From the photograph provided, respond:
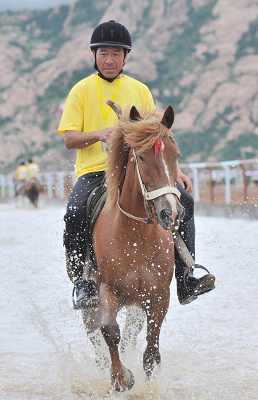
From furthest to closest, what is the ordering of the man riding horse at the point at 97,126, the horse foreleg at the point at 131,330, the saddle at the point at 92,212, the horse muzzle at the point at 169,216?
the horse foreleg at the point at 131,330
the man riding horse at the point at 97,126
the saddle at the point at 92,212
the horse muzzle at the point at 169,216

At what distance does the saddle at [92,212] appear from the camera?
5.84m

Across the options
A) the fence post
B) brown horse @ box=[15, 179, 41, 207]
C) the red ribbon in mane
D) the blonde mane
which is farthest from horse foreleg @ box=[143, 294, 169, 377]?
brown horse @ box=[15, 179, 41, 207]

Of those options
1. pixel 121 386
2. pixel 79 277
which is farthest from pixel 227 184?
pixel 121 386

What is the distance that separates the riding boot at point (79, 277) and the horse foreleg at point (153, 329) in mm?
500

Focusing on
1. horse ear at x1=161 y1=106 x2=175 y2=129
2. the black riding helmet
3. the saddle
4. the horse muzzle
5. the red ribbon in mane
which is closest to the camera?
the horse muzzle

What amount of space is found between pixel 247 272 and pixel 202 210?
30.1 feet

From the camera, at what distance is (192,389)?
602 cm

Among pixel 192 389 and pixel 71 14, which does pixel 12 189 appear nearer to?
pixel 192 389

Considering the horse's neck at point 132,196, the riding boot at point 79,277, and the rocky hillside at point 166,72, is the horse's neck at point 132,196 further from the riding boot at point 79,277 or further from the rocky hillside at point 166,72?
the rocky hillside at point 166,72

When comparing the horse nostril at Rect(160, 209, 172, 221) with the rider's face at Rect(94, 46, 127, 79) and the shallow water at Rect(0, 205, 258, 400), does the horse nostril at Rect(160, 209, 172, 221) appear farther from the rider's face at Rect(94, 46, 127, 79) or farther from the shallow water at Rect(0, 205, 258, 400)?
the rider's face at Rect(94, 46, 127, 79)

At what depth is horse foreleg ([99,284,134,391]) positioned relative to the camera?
5352 mm

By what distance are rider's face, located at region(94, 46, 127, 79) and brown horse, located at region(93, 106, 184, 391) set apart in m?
1.03

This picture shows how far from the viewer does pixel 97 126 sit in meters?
6.25

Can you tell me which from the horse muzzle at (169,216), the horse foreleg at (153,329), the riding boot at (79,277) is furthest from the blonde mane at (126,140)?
the horse foreleg at (153,329)
